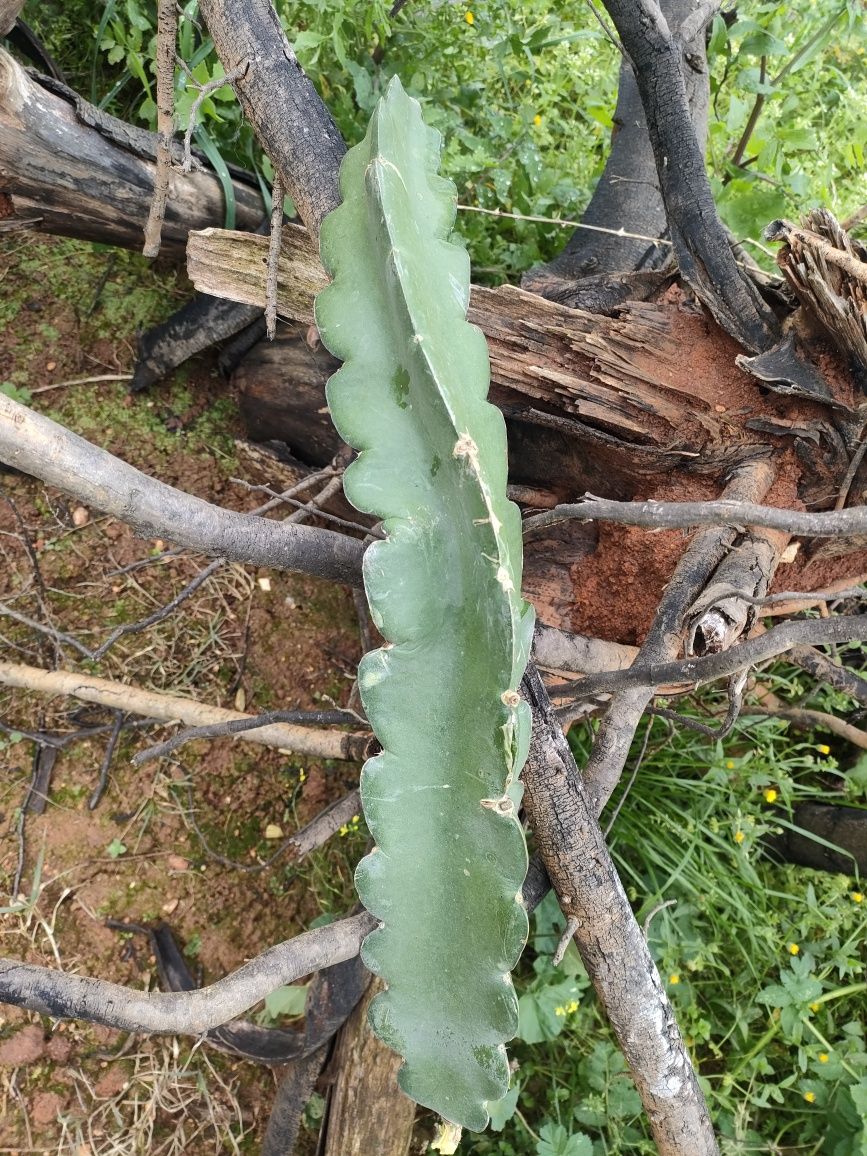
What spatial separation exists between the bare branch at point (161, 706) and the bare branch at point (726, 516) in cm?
73

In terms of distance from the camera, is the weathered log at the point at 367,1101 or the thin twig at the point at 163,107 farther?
the weathered log at the point at 367,1101

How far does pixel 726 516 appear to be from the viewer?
2.59 feet

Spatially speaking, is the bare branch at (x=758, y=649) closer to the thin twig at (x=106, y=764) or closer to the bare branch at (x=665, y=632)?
the bare branch at (x=665, y=632)

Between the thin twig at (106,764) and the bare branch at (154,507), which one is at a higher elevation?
the bare branch at (154,507)

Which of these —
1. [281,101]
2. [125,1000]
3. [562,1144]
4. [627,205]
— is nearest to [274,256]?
[281,101]

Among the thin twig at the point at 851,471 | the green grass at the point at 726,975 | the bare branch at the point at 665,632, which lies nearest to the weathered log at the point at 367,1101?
the green grass at the point at 726,975

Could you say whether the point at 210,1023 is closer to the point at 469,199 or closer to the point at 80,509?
the point at 80,509

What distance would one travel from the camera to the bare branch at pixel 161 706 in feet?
→ 4.64

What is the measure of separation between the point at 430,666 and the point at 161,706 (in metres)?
0.89

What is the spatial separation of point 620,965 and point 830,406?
2.62 ft

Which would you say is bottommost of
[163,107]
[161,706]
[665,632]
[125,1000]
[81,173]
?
[161,706]

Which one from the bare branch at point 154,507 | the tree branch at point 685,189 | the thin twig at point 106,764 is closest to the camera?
the bare branch at point 154,507

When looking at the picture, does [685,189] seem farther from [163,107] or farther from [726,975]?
[726,975]

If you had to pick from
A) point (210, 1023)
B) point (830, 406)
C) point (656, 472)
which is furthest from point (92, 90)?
point (210, 1023)
